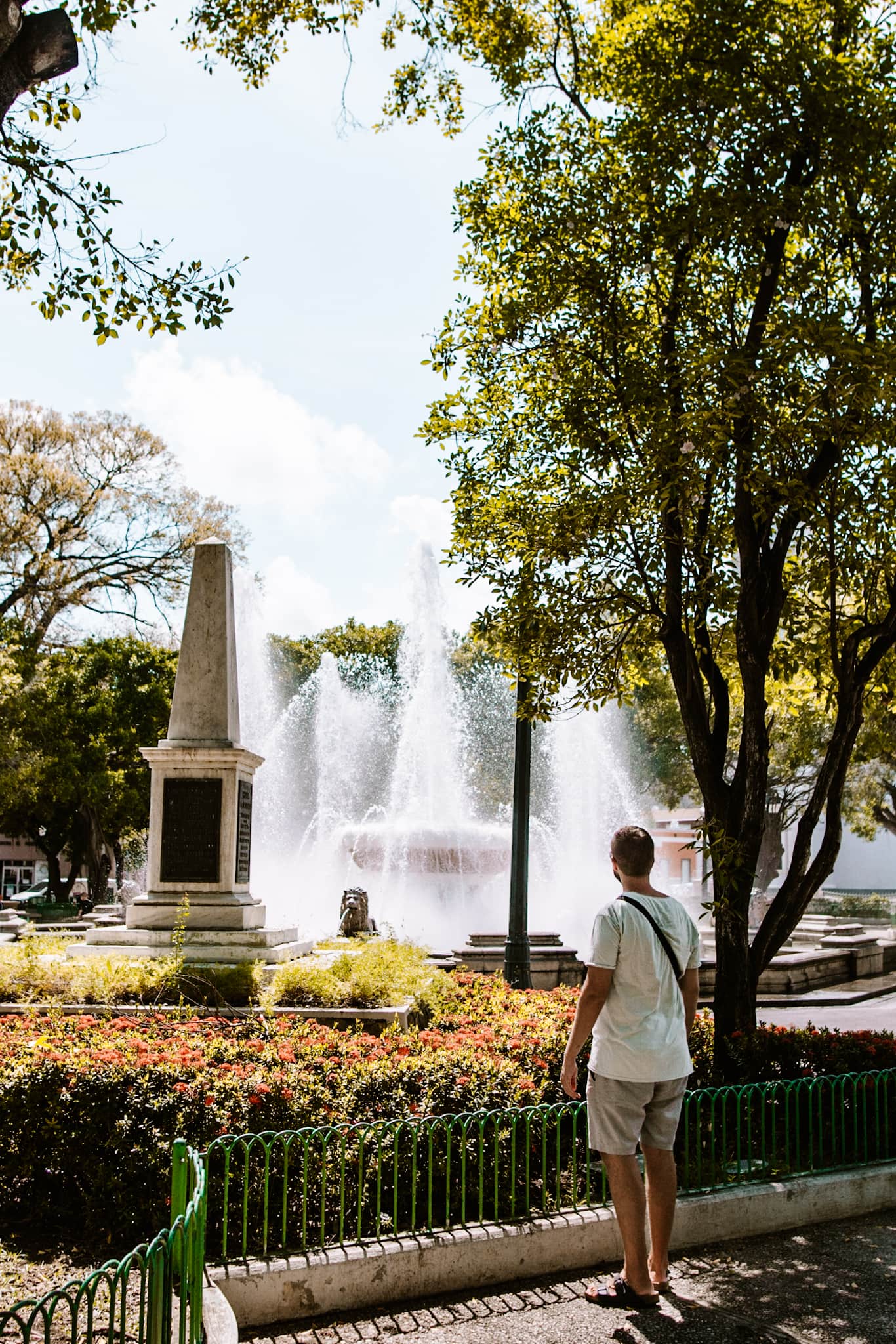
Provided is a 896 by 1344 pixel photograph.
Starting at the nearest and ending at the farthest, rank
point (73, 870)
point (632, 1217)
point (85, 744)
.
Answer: point (632, 1217) < point (85, 744) < point (73, 870)

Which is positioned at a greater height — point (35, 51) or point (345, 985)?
point (35, 51)

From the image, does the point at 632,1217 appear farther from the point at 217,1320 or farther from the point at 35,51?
the point at 35,51

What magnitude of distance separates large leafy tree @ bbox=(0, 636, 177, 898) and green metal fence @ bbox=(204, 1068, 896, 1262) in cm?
2572

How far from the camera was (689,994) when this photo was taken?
479cm

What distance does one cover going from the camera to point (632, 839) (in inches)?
188

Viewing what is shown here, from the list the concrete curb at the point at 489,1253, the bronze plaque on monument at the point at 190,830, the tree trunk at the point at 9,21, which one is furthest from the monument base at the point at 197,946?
the tree trunk at the point at 9,21

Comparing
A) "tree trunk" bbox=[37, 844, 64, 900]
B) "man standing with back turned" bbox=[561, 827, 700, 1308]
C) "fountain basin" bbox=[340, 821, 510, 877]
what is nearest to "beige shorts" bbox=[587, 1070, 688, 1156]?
"man standing with back turned" bbox=[561, 827, 700, 1308]

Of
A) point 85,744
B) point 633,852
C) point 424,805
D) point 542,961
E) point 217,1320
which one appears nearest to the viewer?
point 217,1320

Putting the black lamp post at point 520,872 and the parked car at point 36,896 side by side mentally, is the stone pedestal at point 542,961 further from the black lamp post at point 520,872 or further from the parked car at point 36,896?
the parked car at point 36,896

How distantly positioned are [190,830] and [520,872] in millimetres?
3380

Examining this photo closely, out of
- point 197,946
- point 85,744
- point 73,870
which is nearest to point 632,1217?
point 197,946

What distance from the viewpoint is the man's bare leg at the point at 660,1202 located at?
4.63m

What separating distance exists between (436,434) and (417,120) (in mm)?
2957

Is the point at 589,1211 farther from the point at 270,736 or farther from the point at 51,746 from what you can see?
the point at 51,746
